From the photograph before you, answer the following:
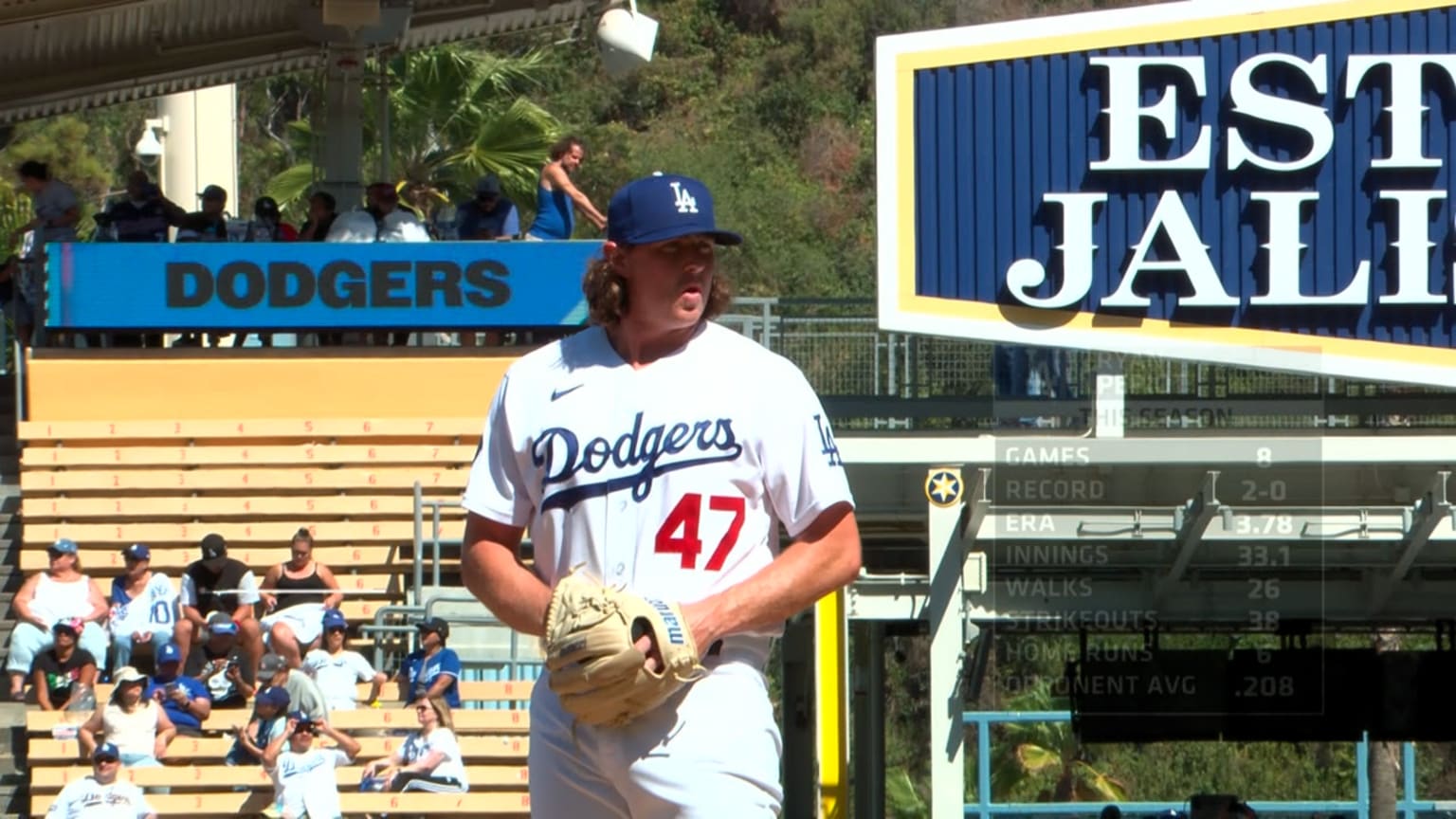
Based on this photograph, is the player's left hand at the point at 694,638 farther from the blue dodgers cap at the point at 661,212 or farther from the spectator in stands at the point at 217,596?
the spectator in stands at the point at 217,596

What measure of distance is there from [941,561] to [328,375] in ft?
18.1

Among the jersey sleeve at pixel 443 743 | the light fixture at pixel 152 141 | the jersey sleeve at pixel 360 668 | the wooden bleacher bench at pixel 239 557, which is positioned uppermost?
the light fixture at pixel 152 141

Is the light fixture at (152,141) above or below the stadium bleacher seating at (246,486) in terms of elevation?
above

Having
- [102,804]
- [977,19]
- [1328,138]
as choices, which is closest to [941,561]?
[1328,138]

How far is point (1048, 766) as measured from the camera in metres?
25.6

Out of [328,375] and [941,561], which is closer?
[941,561]

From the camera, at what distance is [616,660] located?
12.5 feet

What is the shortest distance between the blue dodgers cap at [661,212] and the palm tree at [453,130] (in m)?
22.7

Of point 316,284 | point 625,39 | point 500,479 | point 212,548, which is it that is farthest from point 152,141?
point 500,479

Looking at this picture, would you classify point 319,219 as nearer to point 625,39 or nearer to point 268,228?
point 268,228

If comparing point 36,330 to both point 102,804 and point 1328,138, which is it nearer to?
point 102,804

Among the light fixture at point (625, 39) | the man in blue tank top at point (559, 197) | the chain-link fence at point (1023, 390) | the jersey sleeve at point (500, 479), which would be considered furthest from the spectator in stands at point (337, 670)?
the jersey sleeve at point (500, 479)

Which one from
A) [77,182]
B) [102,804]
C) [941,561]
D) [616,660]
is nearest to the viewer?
[616,660]

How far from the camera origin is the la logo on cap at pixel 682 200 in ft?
13.5
